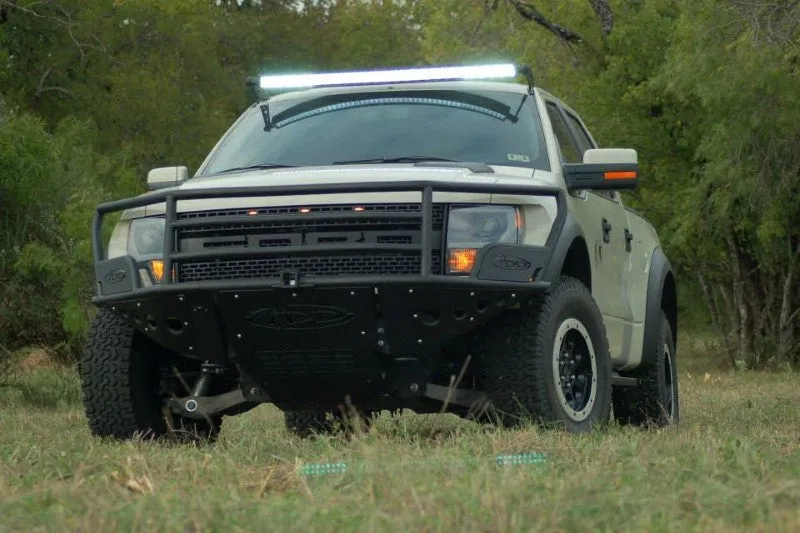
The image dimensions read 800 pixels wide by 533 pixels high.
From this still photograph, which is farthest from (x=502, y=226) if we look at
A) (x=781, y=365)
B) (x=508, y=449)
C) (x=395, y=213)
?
(x=781, y=365)

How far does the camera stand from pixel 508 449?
6348mm

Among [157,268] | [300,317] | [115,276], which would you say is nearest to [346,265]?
[300,317]

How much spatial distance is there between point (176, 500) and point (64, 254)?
427 inches

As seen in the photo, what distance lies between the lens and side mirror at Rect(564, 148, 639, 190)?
7895 millimetres

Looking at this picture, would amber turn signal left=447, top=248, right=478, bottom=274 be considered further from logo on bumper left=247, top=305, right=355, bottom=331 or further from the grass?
the grass

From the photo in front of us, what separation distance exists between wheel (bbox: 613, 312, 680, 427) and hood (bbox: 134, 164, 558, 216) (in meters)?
2.53

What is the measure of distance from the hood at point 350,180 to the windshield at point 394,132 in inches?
10.7

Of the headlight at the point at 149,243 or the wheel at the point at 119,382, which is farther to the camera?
the wheel at the point at 119,382

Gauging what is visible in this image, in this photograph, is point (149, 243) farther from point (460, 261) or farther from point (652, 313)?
point (652, 313)

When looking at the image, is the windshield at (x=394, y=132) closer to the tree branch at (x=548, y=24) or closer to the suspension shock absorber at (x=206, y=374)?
the suspension shock absorber at (x=206, y=374)

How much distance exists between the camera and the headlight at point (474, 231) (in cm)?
689

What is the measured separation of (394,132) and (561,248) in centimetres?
137

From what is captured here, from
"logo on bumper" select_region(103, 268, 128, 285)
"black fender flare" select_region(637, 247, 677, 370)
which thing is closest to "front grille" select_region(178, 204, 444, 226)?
"logo on bumper" select_region(103, 268, 128, 285)

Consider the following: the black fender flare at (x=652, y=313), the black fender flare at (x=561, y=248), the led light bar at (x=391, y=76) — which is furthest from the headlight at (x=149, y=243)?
the black fender flare at (x=652, y=313)
